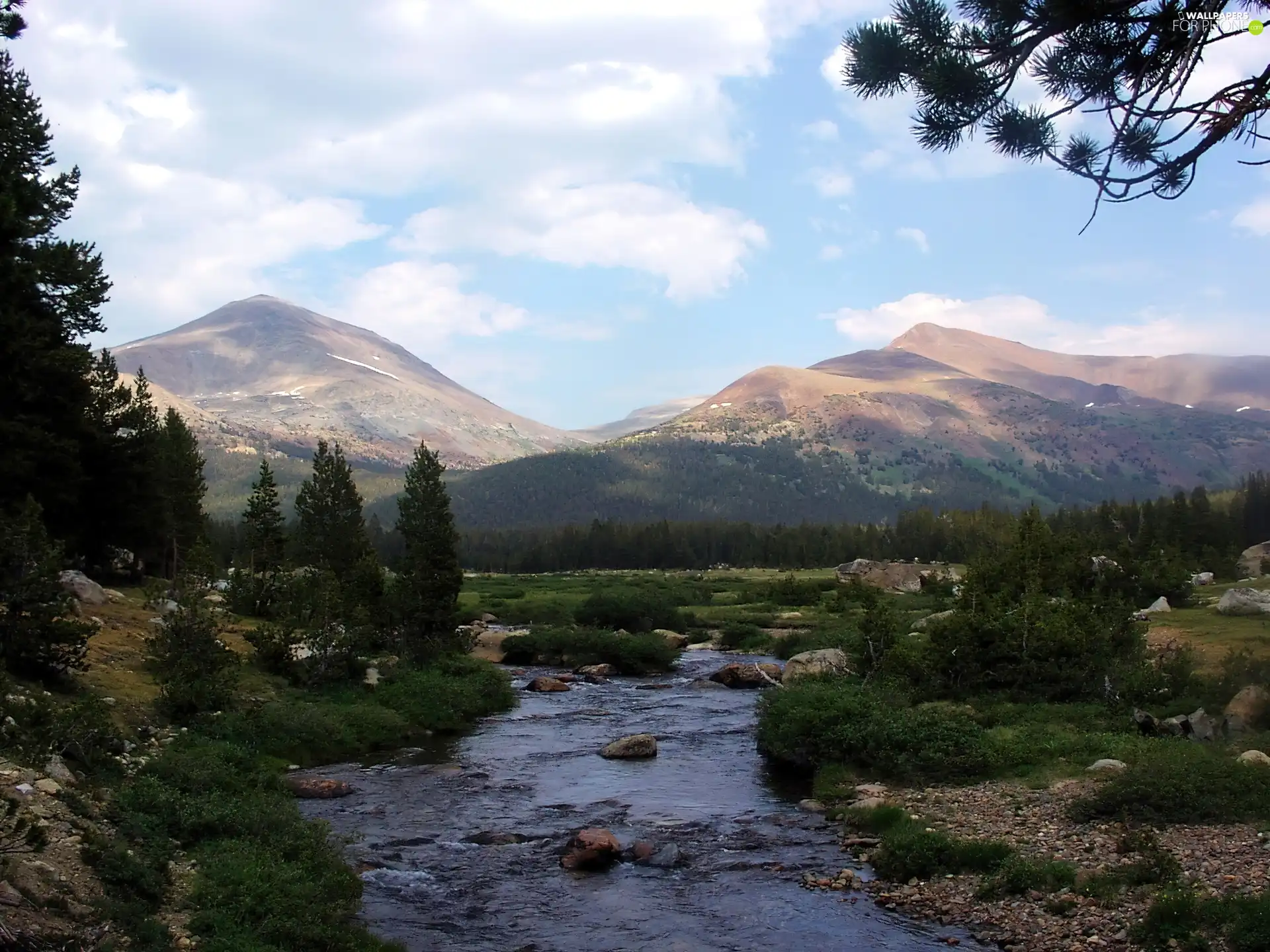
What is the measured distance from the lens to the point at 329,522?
55.3 metres

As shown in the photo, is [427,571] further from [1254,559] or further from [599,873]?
[1254,559]

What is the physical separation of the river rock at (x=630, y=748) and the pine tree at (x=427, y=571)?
14.7m

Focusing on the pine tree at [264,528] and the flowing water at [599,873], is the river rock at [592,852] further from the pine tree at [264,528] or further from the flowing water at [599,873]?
the pine tree at [264,528]

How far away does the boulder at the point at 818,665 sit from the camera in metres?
35.4

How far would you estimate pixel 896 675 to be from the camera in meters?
31.9

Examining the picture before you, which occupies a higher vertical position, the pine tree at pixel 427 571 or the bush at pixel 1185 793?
the pine tree at pixel 427 571

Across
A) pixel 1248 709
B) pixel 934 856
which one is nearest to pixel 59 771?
pixel 934 856

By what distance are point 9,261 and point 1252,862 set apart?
3751 centimetres

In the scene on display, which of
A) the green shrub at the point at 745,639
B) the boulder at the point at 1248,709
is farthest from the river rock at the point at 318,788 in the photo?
the green shrub at the point at 745,639

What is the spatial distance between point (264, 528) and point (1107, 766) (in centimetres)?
4293

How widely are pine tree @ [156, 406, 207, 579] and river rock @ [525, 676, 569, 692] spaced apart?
2161 centimetres

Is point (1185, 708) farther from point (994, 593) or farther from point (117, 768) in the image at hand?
point (117, 768)

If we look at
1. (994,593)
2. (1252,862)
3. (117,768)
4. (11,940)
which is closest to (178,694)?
(117,768)

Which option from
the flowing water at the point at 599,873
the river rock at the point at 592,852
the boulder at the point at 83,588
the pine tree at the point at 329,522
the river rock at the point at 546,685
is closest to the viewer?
the flowing water at the point at 599,873
